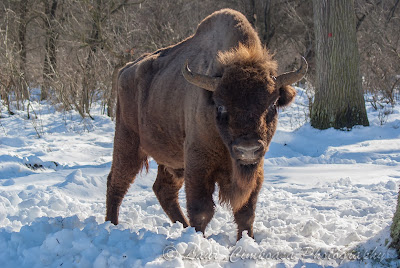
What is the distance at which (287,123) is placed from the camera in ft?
37.8

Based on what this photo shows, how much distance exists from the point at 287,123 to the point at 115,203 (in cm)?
763

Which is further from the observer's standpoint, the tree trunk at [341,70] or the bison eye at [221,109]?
the tree trunk at [341,70]

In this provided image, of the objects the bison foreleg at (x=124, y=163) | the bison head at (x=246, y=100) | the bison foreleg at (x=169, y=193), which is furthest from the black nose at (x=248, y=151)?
the bison foreleg at (x=124, y=163)

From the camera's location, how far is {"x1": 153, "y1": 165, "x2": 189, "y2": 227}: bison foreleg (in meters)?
4.69

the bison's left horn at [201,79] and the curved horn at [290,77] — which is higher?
the curved horn at [290,77]

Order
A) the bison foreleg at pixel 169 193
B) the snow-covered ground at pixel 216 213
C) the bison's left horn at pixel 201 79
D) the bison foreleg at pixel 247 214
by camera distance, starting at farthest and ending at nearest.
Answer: the bison foreleg at pixel 169 193 → the bison foreleg at pixel 247 214 → the bison's left horn at pixel 201 79 → the snow-covered ground at pixel 216 213

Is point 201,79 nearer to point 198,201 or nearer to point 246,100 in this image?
point 246,100

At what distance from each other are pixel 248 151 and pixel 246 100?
1.29ft

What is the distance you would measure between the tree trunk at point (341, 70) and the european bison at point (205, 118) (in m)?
5.28

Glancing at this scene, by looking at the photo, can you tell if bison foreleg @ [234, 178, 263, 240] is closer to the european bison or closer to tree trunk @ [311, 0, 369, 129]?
the european bison

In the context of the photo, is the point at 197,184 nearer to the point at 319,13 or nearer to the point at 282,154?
the point at 282,154

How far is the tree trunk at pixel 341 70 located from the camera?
360 inches

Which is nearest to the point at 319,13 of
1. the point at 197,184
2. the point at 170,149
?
the point at 170,149

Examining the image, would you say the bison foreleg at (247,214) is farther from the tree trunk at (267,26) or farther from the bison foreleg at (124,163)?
the tree trunk at (267,26)
